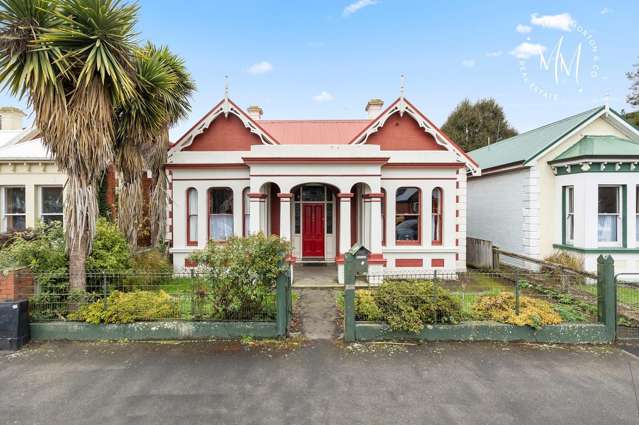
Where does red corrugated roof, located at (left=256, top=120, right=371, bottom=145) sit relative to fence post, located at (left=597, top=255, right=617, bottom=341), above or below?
above

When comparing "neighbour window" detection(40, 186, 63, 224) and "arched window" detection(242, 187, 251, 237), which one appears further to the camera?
"neighbour window" detection(40, 186, 63, 224)

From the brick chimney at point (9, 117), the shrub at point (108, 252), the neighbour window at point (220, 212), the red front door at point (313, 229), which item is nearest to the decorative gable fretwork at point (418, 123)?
the red front door at point (313, 229)

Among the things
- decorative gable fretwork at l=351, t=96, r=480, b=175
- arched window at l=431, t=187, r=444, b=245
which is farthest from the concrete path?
decorative gable fretwork at l=351, t=96, r=480, b=175

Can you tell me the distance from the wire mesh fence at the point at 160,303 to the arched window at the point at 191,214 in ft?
17.1

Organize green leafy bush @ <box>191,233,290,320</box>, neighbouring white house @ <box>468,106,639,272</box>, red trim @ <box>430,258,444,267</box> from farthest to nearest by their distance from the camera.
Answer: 1. red trim @ <box>430,258,444,267</box>
2. neighbouring white house @ <box>468,106,639,272</box>
3. green leafy bush @ <box>191,233,290,320</box>

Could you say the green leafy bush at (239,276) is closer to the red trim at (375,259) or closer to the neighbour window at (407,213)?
the red trim at (375,259)

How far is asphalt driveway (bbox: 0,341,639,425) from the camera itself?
14.8 feet

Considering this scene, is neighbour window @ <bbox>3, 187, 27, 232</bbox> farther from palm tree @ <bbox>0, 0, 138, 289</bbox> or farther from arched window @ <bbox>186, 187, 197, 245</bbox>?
palm tree @ <bbox>0, 0, 138, 289</bbox>

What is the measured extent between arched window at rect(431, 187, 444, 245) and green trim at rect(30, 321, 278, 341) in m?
7.79

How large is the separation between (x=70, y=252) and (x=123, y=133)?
372cm

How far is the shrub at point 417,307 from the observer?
6.63 m

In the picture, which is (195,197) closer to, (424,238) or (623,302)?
(424,238)

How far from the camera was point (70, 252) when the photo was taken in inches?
297

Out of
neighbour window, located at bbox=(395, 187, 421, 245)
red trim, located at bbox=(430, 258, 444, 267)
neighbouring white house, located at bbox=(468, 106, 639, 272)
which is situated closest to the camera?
neighbouring white house, located at bbox=(468, 106, 639, 272)
